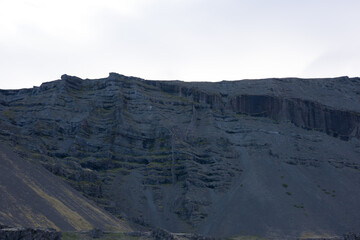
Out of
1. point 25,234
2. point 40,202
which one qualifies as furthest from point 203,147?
point 25,234

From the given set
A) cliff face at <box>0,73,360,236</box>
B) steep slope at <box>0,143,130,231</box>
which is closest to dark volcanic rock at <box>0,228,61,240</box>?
steep slope at <box>0,143,130,231</box>

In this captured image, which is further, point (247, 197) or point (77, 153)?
point (77, 153)

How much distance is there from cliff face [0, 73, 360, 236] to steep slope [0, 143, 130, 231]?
999 centimetres

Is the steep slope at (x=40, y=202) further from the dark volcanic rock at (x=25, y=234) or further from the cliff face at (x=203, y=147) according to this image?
the cliff face at (x=203, y=147)

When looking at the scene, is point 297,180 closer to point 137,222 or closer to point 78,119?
point 137,222

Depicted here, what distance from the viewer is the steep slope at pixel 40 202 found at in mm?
73363

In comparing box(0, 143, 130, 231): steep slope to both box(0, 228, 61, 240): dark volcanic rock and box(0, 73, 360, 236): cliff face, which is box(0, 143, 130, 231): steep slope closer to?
box(0, 228, 61, 240): dark volcanic rock

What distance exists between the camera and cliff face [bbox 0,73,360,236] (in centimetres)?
10756

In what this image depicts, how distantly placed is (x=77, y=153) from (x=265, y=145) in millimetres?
45936

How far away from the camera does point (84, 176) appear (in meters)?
109

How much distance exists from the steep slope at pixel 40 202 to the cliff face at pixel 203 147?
9994mm

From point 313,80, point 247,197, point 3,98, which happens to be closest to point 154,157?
point 247,197

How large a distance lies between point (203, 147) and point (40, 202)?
57.6 m

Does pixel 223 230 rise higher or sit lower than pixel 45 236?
lower
